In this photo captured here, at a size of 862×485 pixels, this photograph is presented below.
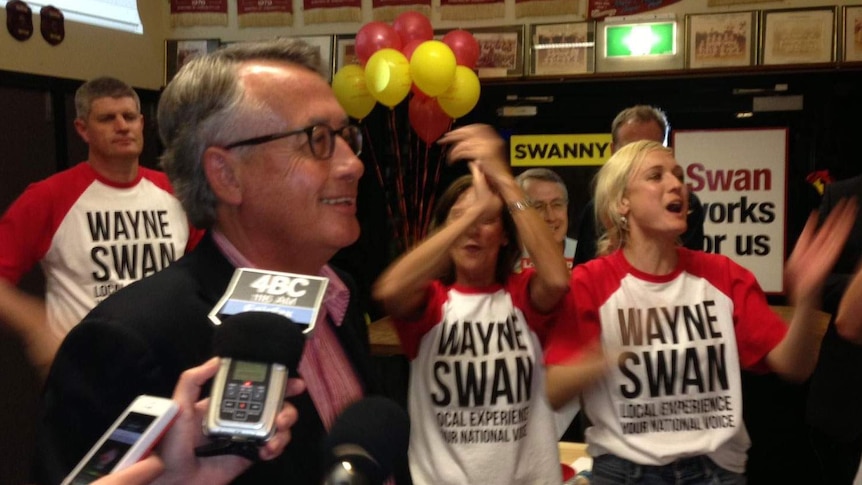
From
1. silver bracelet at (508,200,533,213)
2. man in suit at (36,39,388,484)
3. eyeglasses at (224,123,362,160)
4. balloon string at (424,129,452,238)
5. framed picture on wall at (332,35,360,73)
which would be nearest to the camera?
man in suit at (36,39,388,484)

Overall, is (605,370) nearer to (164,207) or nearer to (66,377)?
(66,377)

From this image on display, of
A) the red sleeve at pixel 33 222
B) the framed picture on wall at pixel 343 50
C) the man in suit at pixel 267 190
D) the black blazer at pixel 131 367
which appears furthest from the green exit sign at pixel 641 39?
the black blazer at pixel 131 367

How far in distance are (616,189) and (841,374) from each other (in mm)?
806

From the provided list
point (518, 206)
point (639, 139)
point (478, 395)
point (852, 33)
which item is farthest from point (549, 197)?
point (852, 33)

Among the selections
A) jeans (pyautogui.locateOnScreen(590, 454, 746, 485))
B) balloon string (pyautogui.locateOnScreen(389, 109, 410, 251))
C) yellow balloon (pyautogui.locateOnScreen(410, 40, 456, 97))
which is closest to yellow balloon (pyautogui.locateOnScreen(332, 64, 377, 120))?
yellow balloon (pyautogui.locateOnScreen(410, 40, 456, 97))

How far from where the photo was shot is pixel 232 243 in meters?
1.22

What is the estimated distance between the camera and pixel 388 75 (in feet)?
14.7

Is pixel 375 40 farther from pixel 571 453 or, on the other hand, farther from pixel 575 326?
pixel 575 326

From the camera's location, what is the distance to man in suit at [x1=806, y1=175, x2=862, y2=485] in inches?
88.1

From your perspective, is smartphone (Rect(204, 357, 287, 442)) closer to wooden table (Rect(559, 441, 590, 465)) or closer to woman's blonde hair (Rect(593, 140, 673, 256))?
woman's blonde hair (Rect(593, 140, 673, 256))

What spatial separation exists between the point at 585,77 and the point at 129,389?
4645mm

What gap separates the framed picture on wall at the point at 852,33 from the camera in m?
4.82

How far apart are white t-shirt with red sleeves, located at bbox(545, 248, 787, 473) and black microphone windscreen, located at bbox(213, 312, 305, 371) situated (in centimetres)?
138

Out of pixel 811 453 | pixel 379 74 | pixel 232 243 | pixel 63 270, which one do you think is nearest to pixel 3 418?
pixel 63 270
